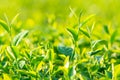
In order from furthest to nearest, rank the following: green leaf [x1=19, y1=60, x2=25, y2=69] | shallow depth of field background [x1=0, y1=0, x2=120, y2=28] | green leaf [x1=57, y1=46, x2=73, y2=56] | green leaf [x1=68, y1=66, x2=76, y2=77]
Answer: shallow depth of field background [x1=0, y1=0, x2=120, y2=28] < green leaf [x1=57, y1=46, x2=73, y2=56] < green leaf [x1=19, y1=60, x2=25, y2=69] < green leaf [x1=68, y1=66, x2=76, y2=77]

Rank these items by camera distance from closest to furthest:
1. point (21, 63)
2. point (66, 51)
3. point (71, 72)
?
point (71, 72) → point (21, 63) → point (66, 51)

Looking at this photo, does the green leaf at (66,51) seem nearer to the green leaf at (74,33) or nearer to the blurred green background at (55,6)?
the green leaf at (74,33)

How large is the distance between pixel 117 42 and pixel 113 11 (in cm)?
489

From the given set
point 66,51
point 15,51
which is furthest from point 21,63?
point 66,51

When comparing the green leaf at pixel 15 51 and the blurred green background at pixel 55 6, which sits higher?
the blurred green background at pixel 55 6

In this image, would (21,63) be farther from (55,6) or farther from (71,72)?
(55,6)

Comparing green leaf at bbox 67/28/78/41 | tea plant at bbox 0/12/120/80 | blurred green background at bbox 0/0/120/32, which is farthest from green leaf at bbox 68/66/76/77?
blurred green background at bbox 0/0/120/32

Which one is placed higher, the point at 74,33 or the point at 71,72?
the point at 74,33

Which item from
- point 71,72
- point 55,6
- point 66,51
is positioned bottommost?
point 71,72

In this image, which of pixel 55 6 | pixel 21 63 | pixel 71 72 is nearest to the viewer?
pixel 71 72

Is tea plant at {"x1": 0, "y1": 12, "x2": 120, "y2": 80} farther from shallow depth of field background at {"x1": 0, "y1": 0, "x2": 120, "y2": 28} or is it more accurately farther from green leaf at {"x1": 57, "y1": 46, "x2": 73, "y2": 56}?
shallow depth of field background at {"x1": 0, "y1": 0, "x2": 120, "y2": 28}

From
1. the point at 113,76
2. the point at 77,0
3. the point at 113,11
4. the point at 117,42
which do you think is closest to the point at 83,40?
the point at 117,42

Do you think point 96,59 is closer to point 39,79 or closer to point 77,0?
point 39,79

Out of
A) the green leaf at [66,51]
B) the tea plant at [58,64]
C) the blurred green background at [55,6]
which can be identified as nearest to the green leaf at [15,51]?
the tea plant at [58,64]
